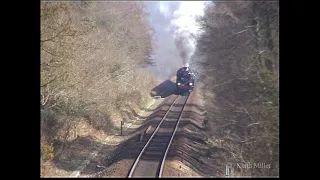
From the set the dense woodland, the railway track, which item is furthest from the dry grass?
the dense woodland

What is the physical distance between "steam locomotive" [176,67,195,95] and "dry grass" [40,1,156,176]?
5764 millimetres

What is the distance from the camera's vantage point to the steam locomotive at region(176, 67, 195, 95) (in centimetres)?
3095

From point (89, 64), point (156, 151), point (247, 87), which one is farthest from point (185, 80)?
point (247, 87)

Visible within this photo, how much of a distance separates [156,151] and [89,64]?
4.32 meters

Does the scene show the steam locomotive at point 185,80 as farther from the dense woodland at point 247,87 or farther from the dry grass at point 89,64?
the dense woodland at point 247,87

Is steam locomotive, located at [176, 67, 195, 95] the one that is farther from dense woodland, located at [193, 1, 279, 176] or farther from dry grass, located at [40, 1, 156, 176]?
dense woodland, located at [193, 1, 279, 176]

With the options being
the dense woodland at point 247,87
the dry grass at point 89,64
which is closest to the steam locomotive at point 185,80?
the dry grass at point 89,64

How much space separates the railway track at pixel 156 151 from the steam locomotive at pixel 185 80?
1092 cm

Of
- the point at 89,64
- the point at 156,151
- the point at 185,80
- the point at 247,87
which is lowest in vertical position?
the point at 156,151

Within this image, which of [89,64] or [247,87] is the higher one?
[89,64]

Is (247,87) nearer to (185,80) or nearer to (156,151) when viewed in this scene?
(156,151)

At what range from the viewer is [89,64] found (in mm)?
14266
